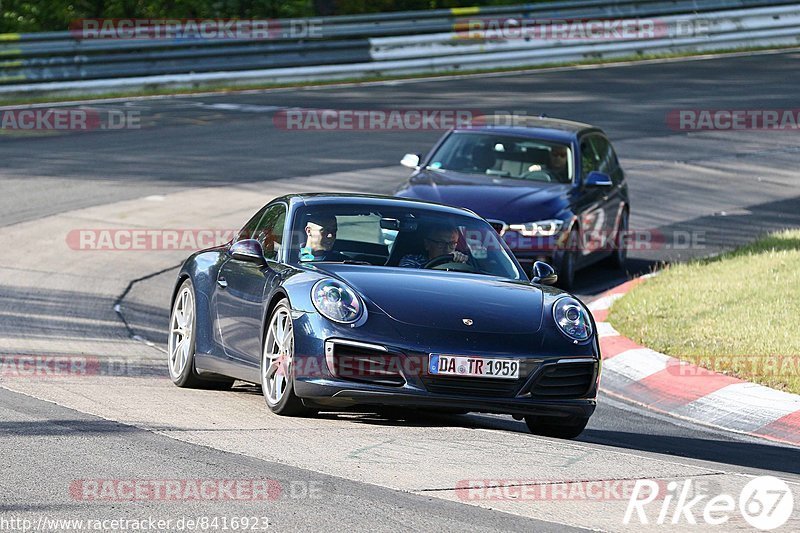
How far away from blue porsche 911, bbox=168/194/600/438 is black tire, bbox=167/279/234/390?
18 millimetres

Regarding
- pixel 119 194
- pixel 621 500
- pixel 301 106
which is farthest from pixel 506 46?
pixel 621 500

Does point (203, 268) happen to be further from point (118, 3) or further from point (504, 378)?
point (118, 3)

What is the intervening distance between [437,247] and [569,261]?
5559mm

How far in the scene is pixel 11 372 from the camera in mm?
9031

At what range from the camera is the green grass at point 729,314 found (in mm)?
10445

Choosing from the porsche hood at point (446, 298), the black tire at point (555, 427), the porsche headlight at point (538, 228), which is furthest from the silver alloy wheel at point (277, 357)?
the porsche headlight at point (538, 228)

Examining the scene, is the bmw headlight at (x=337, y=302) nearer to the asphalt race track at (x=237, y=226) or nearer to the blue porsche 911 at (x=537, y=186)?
the asphalt race track at (x=237, y=226)

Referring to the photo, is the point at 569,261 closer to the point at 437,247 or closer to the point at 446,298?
the point at 437,247

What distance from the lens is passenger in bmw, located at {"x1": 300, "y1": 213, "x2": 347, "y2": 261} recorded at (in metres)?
8.64

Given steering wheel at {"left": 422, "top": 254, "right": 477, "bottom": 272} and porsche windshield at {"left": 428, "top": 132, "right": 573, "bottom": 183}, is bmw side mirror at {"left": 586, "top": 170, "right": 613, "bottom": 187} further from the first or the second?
steering wheel at {"left": 422, "top": 254, "right": 477, "bottom": 272}

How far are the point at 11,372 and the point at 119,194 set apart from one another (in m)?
9.02

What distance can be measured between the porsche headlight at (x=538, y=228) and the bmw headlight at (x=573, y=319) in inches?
215

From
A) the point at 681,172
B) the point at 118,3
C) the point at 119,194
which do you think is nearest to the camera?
the point at 119,194

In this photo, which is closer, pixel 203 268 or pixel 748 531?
pixel 748 531
